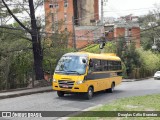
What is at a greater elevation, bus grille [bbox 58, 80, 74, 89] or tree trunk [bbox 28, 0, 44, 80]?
tree trunk [bbox 28, 0, 44, 80]

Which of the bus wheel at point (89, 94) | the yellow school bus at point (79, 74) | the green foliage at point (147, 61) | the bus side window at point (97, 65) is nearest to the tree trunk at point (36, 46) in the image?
the yellow school bus at point (79, 74)

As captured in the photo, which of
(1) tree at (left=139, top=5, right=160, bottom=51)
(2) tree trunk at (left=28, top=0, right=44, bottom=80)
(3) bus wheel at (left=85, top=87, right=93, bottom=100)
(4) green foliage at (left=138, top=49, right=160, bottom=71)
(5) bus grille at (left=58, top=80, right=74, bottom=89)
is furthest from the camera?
(1) tree at (left=139, top=5, right=160, bottom=51)

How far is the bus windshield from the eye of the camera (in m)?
19.1

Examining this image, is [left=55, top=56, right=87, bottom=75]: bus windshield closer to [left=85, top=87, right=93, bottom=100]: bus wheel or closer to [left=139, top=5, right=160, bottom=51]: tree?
[left=85, top=87, right=93, bottom=100]: bus wheel

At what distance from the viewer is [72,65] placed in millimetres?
19438

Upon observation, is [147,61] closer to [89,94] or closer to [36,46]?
[36,46]

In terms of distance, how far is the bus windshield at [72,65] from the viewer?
62.6 feet

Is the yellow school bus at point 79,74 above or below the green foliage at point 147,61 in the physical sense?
above

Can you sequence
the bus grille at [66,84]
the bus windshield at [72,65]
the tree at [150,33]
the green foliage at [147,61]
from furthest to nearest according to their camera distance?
1. the tree at [150,33]
2. the green foliage at [147,61]
3. the bus windshield at [72,65]
4. the bus grille at [66,84]

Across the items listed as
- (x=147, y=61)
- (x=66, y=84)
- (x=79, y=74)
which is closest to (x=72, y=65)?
(x=79, y=74)

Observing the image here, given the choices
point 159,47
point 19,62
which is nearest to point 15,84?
point 19,62

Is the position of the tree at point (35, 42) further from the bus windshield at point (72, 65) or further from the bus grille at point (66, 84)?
the bus grille at point (66, 84)

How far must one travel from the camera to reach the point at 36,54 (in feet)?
91.1

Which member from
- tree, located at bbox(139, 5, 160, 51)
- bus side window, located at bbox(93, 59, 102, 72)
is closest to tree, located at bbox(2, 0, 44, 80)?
bus side window, located at bbox(93, 59, 102, 72)
